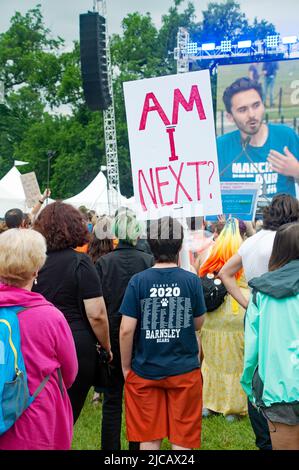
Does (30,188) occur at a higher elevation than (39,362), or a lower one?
higher

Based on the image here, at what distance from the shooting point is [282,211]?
4.11 m

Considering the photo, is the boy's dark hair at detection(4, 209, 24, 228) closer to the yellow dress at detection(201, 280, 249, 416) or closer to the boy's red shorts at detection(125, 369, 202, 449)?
the yellow dress at detection(201, 280, 249, 416)

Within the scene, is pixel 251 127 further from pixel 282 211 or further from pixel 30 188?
pixel 282 211

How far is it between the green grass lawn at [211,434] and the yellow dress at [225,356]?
5.3 inches

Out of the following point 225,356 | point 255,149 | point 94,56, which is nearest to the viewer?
point 225,356

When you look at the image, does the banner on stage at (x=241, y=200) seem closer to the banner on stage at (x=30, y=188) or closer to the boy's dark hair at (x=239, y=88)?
the banner on stage at (x=30, y=188)

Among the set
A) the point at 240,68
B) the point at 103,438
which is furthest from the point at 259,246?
the point at 240,68

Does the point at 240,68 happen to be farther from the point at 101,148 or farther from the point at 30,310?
the point at 101,148

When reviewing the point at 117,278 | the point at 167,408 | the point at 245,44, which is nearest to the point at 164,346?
the point at 167,408

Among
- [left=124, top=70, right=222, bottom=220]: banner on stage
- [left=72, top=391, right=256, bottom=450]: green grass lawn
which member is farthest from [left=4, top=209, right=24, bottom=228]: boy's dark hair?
[left=124, top=70, right=222, bottom=220]: banner on stage

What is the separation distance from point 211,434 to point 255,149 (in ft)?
13.8

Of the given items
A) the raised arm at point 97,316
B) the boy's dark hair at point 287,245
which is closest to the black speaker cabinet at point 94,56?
the raised arm at point 97,316

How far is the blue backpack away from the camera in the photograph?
264 cm

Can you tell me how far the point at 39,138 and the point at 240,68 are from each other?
74.7 feet
